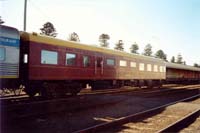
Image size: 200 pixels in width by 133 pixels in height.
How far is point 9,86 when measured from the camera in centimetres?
1245

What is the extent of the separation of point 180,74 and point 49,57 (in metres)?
34.1

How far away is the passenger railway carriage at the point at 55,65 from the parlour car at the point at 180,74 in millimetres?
18164

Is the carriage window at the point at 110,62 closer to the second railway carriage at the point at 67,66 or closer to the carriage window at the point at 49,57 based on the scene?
the second railway carriage at the point at 67,66

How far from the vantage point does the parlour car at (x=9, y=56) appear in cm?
1162

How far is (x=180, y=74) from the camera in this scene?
148 feet

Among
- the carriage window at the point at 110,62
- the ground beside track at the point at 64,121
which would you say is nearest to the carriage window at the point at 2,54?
the ground beside track at the point at 64,121

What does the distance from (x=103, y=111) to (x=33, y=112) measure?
290 centimetres

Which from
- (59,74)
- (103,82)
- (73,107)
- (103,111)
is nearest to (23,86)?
(59,74)

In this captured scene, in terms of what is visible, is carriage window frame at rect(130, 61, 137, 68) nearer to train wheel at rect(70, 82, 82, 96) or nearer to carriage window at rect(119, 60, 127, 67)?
carriage window at rect(119, 60, 127, 67)

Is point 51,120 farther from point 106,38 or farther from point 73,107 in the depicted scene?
point 106,38

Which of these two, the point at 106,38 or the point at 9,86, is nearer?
the point at 9,86

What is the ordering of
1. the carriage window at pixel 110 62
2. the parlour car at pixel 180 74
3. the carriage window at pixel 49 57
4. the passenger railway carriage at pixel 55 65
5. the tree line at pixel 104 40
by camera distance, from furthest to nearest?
the tree line at pixel 104 40 < the parlour car at pixel 180 74 < the carriage window at pixel 110 62 < the carriage window at pixel 49 57 < the passenger railway carriage at pixel 55 65

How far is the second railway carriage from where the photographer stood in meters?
13.4

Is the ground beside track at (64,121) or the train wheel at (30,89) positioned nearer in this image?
the ground beside track at (64,121)
